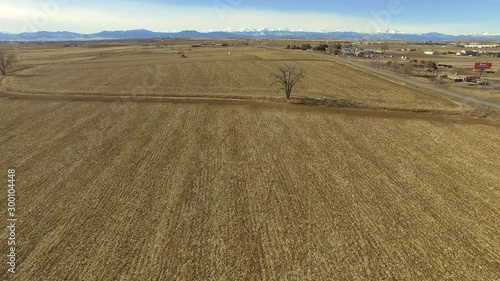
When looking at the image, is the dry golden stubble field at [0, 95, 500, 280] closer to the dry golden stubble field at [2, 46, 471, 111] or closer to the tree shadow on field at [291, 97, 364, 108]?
the tree shadow on field at [291, 97, 364, 108]

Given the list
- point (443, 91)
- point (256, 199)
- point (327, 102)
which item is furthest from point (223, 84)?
point (256, 199)

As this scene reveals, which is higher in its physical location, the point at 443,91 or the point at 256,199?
the point at 443,91

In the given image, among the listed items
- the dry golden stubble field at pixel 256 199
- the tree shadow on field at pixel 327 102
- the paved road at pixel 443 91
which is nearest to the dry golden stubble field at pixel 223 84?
the tree shadow on field at pixel 327 102

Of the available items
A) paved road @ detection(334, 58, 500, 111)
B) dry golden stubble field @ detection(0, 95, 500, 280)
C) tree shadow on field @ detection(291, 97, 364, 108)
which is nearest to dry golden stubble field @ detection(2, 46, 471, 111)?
tree shadow on field @ detection(291, 97, 364, 108)

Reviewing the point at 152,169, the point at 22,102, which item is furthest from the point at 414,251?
the point at 22,102

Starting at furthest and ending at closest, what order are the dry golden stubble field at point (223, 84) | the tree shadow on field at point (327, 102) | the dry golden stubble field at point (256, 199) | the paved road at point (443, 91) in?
the dry golden stubble field at point (223, 84) → the tree shadow on field at point (327, 102) → the paved road at point (443, 91) → the dry golden stubble field at point (256, 199)

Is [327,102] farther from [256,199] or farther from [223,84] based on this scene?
[256,199]

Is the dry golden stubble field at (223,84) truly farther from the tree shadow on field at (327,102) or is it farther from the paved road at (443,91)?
the paved road at (443,91)

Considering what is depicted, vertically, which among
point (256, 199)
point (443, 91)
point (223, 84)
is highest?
point (443, 91)
